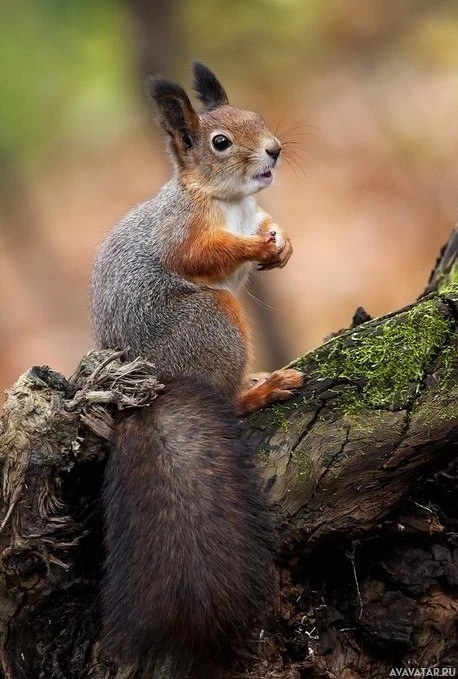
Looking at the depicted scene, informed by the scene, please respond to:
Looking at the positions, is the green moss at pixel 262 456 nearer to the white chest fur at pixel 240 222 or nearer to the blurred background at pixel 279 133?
the white chest fur at pixel 240 222

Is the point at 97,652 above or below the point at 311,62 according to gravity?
below

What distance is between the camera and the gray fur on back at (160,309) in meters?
2.66

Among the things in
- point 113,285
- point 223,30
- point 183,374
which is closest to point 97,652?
point 183,374

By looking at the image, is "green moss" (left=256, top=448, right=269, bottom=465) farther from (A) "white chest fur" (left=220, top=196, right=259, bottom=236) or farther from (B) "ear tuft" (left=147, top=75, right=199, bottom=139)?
(B) "ear tuft" (left=147, top=75, right=199, bottom=139)

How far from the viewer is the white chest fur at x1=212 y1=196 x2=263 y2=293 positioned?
9.73 ft

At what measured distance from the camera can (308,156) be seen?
28.0ft

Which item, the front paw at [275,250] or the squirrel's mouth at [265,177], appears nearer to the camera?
the front paw at [275,250]

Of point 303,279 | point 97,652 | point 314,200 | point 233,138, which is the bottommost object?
point 97,652

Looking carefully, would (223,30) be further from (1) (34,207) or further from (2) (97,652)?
(2) (97,652)

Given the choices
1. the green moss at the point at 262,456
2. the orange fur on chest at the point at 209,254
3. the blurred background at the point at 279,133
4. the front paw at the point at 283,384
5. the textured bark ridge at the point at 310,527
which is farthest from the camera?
the blurred background at the point at 279,133

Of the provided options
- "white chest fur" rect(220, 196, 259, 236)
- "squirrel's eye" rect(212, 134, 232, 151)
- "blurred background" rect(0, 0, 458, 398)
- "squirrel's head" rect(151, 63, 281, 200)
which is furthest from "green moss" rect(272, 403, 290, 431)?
"blurred background" rect(0, 0, 458, 398)

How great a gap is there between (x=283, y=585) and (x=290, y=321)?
17.6 ft

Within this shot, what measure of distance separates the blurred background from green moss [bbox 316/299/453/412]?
3238 mm

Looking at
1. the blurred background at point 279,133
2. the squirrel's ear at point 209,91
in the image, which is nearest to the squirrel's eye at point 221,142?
the squirrel's ear at point 209,91
